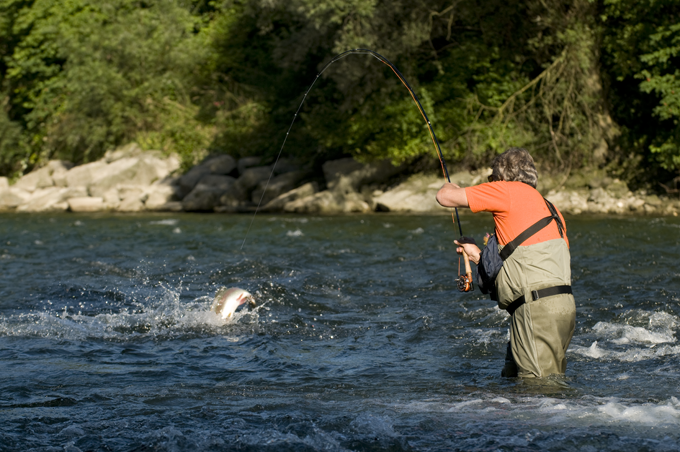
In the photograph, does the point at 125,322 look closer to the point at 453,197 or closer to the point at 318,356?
the point at 318,356

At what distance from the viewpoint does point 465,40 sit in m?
22.3

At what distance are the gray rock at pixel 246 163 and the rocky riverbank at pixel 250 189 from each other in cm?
4

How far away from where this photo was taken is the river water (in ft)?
14.0

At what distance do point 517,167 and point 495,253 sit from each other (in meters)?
0.59

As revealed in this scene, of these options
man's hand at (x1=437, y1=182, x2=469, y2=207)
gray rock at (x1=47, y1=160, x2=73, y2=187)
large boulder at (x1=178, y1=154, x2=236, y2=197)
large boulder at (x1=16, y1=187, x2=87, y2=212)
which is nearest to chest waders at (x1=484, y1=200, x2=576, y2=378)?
man's hand at (x1=437, y1=182, x2=469, y2=207)

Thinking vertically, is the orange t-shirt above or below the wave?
above

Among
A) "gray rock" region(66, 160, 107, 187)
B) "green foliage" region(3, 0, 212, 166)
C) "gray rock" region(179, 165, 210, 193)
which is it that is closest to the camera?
"gray rock" region(179, 165, 210, 193)

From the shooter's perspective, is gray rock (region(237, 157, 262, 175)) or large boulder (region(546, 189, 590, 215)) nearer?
large boulder (region(546, 189, 590, 215))

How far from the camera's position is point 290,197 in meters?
24.0

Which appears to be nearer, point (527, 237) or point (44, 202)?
point (527, 237)

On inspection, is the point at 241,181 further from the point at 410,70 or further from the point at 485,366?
the point at 485,366

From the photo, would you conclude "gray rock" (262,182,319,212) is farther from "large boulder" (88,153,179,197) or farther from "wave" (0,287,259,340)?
"wave" (0,287,259,340)

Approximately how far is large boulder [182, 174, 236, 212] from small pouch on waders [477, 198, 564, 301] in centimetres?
2099

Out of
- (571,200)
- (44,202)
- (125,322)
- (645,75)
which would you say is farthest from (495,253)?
(44,202)
